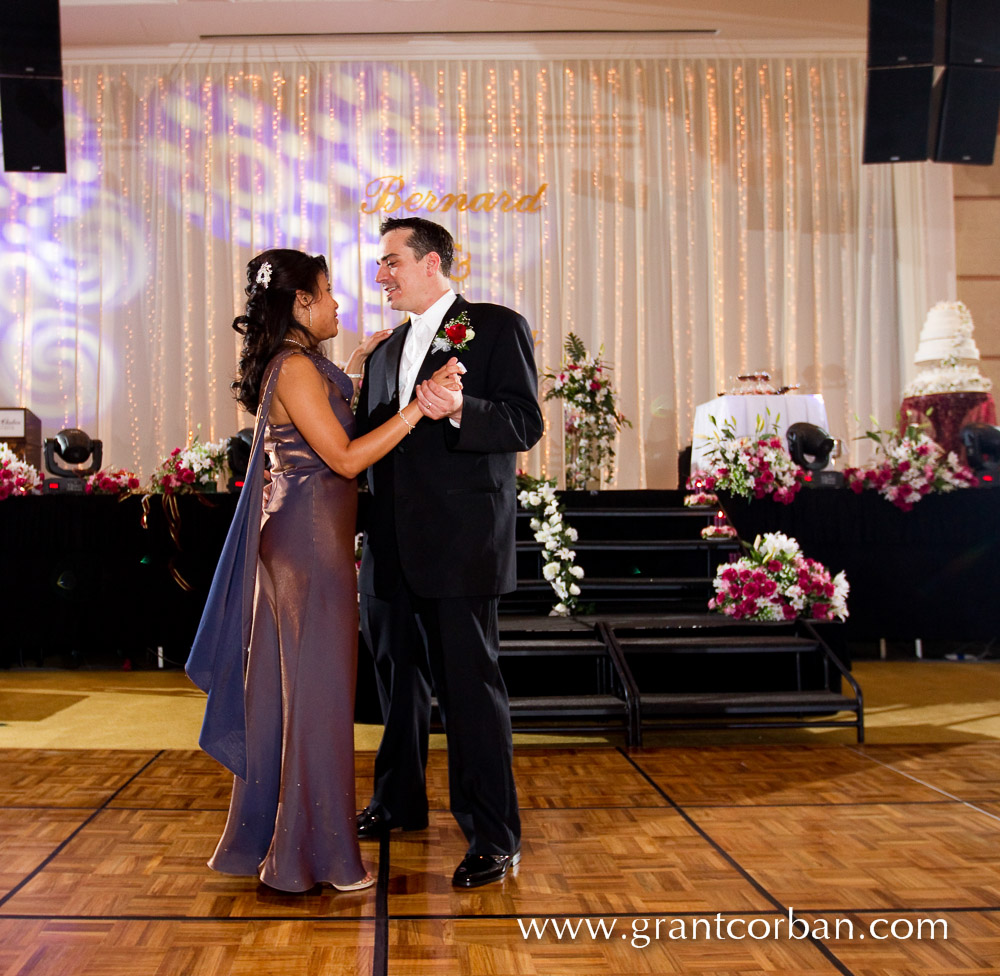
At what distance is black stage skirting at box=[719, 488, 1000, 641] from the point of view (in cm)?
598

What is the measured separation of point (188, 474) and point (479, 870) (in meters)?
4.17

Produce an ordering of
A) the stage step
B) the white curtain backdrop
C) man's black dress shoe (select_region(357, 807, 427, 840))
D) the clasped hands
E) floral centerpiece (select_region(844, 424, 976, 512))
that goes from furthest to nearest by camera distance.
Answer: the white curtain backdrop < floral centerpiece (select_region(844, 424, 976, 512)) < the stage step < man's black dress shoe (select_region(357, 807, 427, 840)) < the clasped hands

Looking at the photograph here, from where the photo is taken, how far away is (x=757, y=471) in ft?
18.8

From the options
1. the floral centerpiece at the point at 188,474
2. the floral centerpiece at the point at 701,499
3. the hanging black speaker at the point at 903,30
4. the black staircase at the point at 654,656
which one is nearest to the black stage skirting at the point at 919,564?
the floral centerpiece at the point at 701,499

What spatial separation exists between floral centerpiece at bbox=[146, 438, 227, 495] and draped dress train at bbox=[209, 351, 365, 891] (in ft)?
12.3

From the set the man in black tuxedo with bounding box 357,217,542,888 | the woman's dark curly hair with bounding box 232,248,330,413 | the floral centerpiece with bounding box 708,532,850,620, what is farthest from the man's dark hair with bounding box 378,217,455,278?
the floral centerpiece with bounding box 708,532,850,620

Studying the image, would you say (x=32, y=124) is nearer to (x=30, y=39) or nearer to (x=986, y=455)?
(x=30, y=39)

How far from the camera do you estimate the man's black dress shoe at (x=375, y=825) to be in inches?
106

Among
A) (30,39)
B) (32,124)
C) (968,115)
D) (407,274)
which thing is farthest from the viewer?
(32,124)

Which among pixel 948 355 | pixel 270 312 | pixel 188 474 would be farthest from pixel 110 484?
pixel 948 355

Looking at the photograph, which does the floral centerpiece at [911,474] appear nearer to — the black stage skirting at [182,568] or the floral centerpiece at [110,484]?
the black stage skirting at [182,568]

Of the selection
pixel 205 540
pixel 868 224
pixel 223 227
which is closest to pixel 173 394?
pixel 223 227

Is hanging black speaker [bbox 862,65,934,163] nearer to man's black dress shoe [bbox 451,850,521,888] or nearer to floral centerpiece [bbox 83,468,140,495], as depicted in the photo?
floral centerpiece [bbox 83,468,140,495]

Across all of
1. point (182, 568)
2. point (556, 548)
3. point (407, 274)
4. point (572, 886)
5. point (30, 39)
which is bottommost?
point (572, 886)
